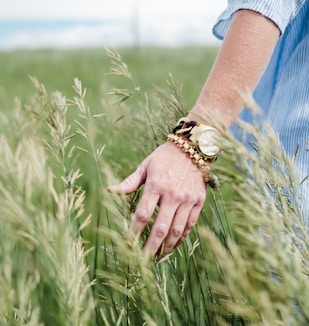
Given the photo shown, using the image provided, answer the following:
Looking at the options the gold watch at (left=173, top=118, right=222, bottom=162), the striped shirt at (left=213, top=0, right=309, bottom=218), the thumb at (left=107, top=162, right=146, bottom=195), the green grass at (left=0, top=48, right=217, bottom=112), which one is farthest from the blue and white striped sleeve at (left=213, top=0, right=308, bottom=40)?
the green grass at (left=0, top=48, right=217, bottom=112)

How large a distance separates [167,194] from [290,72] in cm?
66

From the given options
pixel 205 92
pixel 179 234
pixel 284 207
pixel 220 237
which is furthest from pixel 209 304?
pixel 284 207

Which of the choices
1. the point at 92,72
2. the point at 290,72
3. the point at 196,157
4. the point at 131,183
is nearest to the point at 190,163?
the point at 196,157

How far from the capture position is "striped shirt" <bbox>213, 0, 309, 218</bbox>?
1584 millimetres

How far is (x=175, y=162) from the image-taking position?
1458mm

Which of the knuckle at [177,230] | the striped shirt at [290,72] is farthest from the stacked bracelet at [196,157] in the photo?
the striped shirt at [290,72]

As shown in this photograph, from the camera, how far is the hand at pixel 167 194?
55.3 inches

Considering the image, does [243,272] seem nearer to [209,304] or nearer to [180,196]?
[180,196]

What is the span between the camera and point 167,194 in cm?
142

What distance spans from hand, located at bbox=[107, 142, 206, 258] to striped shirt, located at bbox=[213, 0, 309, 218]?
1.00 ft

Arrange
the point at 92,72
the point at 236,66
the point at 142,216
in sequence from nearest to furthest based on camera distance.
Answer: the point at 142,216, the point at 236,66, the point at 92,72

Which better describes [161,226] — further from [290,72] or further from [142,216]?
[290,72]

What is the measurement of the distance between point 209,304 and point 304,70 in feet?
2.11

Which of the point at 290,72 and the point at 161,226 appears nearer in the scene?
the point at 161,226
